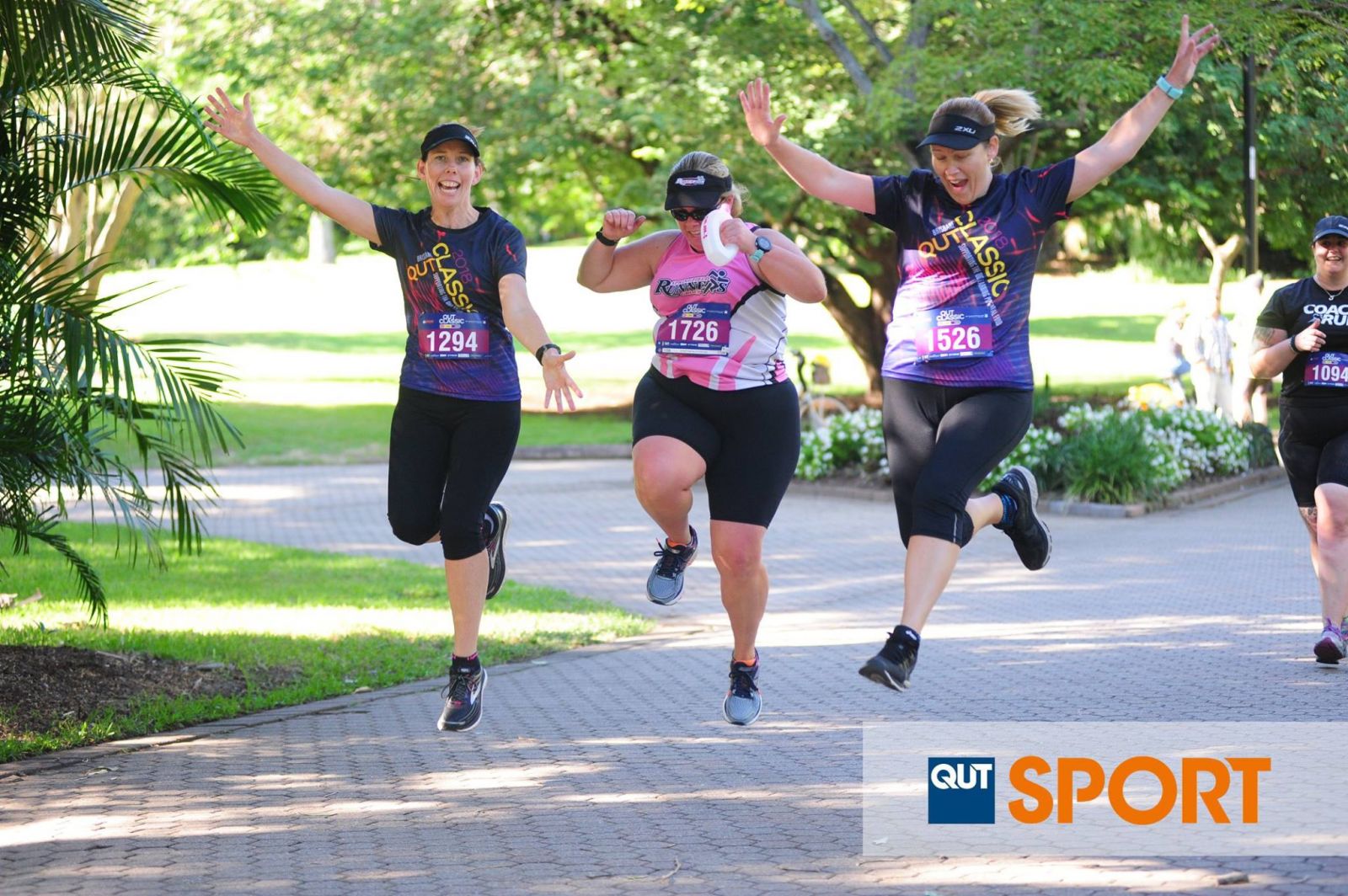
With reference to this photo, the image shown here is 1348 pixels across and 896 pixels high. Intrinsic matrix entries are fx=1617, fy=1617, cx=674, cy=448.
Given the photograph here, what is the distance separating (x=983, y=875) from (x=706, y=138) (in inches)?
623

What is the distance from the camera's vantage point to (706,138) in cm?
1981

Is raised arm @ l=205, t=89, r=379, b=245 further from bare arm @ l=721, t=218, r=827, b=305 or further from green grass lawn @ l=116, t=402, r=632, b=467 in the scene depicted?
green grass lawn @ l=116, t=402, r=632, b=467

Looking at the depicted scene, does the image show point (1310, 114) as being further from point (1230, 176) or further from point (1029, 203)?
point (1029, 203)

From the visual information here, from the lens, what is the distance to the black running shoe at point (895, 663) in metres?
5.45

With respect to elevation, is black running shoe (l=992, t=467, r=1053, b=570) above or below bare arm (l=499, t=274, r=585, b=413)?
below

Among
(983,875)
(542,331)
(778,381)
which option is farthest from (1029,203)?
(983,875)

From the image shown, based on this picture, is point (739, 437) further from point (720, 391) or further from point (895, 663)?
point (895, 663)

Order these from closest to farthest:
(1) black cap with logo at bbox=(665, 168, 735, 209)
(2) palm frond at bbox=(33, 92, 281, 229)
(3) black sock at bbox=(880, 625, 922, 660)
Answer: (3) black sock at bbox=(880, 625, 922, 660) → (1) black cap with logo at bbox=(665, 168, 735, 209) → (2) palm frond at bbox=(33, 92, 281, 229)

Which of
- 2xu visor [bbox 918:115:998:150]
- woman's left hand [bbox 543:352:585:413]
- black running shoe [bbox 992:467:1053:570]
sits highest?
2xu visor [bbox 918:115:998:150]

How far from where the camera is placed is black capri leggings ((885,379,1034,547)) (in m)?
5.86

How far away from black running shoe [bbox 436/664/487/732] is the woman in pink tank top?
105 centimetres

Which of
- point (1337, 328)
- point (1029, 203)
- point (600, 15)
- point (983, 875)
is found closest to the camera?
point (983, 875)

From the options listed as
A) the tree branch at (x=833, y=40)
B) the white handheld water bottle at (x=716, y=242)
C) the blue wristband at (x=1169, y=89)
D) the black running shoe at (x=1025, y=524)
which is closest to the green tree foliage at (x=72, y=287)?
the white handheld water bottle at (x=716, y=242)

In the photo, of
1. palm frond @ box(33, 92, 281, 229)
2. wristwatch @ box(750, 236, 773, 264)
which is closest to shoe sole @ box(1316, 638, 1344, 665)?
wristwatch @ box(750, 236, 773, 264)
